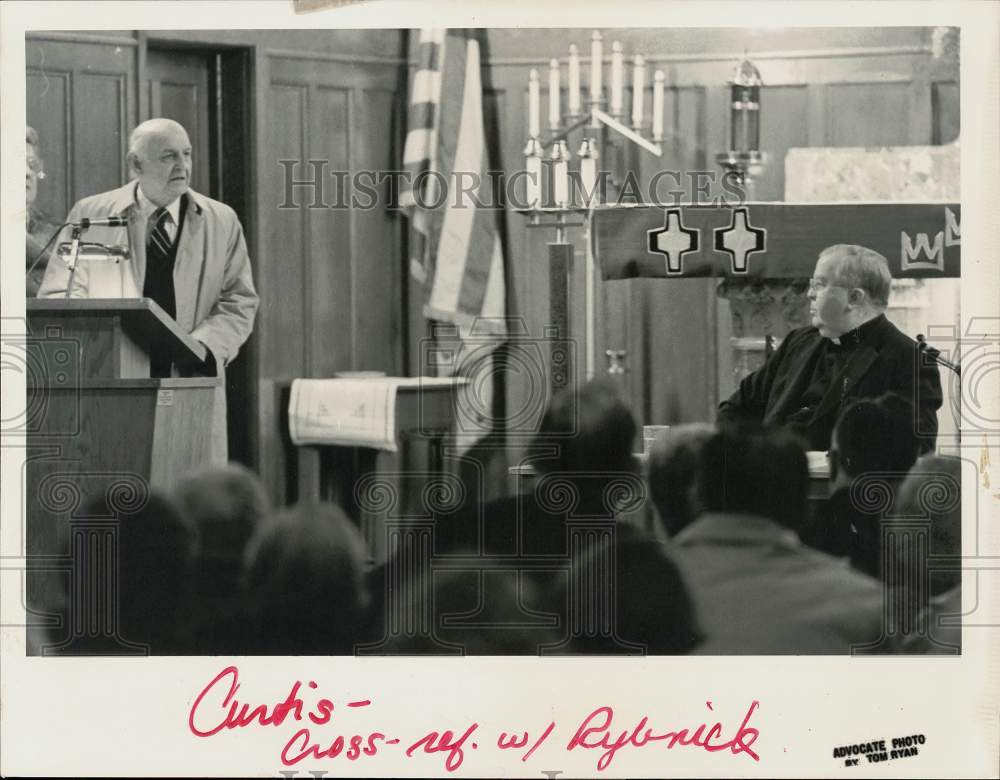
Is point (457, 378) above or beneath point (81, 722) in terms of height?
above

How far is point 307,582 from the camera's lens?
3.51m

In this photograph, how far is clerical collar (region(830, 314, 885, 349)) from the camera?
3555mm

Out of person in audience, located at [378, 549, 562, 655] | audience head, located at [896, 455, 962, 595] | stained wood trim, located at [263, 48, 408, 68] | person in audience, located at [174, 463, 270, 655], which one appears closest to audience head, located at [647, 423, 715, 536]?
person in audience, located at [378, 549, 562, 655]

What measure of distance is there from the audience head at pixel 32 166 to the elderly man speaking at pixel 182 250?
160 mm

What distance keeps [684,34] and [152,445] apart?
1.49 meters

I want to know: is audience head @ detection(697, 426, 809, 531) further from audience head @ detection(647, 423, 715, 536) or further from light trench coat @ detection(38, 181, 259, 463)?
light trench coat @ detection(38, 181, 259, 463)

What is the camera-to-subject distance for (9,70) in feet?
11.4

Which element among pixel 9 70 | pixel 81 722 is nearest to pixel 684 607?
pixel 81 722

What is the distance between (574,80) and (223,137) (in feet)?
2.79

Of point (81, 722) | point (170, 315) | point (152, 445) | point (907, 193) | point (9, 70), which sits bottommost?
point (81, 722)

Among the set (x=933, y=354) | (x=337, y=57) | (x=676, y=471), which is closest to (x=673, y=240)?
(x=676, y=471)

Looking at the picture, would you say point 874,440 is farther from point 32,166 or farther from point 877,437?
point 32,166

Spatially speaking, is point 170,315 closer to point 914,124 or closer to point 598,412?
point 598,412

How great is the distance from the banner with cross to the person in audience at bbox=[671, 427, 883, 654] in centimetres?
42
